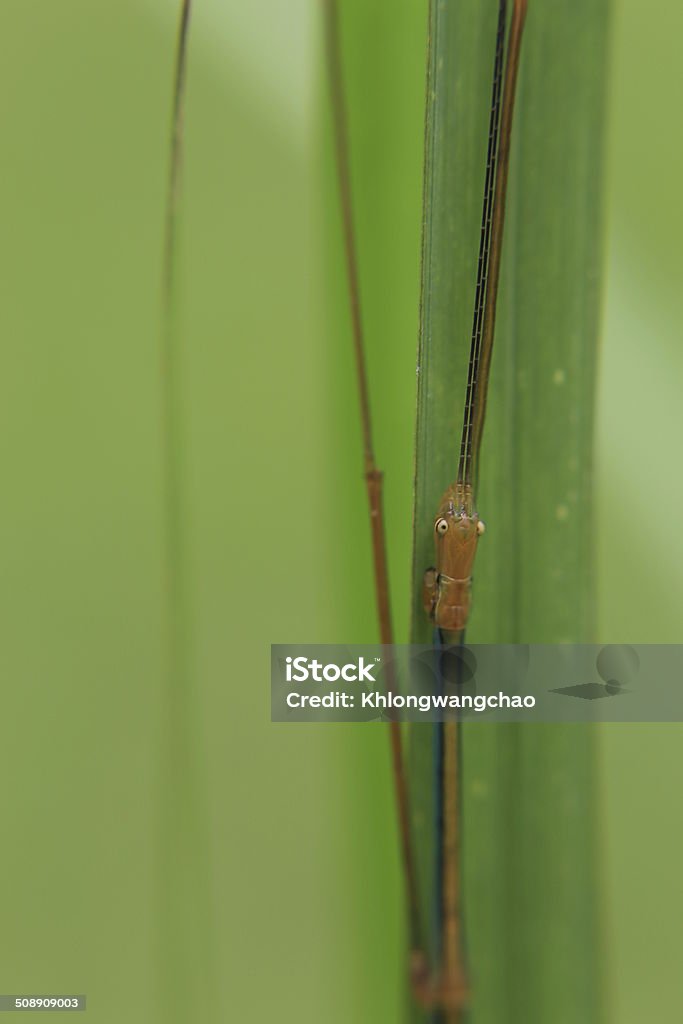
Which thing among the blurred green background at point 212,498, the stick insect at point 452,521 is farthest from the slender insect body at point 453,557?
the blurred green background at point 212,498

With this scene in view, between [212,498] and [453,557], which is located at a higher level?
[212,498]

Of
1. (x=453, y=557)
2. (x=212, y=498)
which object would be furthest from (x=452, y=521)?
(x=212, y=498)

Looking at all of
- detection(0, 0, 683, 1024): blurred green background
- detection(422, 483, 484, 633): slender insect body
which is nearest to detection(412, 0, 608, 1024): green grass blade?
detection(422, 483, 484, 633): slender insect body

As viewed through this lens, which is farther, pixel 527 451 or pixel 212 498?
pixel 212 498

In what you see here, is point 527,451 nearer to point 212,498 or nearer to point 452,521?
point 452,521

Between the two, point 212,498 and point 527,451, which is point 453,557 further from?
point 212,498

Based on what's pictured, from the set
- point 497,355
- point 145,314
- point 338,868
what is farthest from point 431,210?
point 338,868

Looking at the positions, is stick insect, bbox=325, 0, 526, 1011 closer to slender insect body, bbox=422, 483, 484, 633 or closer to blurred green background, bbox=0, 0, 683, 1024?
slender insect body, bbox=422, 483, 484, 633

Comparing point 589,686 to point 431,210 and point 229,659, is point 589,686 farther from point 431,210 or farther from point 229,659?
point 229,659
